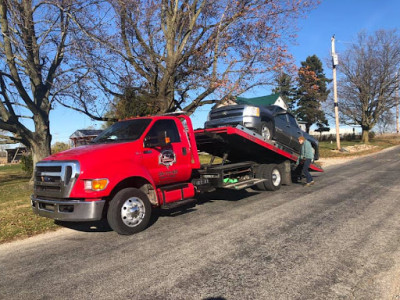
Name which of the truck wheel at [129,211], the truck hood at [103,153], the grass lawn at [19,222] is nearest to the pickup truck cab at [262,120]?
the truck hood at [103,153]

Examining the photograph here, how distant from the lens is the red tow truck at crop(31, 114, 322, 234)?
17.1 ft

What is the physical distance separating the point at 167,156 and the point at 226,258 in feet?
9.27

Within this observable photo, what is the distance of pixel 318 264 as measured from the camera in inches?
156

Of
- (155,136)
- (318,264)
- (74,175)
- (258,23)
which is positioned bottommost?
(318,264)

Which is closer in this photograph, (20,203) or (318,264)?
(318,264)

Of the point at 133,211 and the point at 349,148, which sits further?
the point at 349,148

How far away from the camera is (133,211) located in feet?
18.4

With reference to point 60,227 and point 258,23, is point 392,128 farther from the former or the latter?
point 60,227

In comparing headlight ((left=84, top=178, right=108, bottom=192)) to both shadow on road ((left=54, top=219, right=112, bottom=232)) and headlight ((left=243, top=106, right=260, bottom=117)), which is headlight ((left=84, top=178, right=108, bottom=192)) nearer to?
shadow on road ((left=54, top=219, right=112, bottom=232))

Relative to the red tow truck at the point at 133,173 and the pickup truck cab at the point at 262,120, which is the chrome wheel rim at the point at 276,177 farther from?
the red tow truck at the point at 133,173

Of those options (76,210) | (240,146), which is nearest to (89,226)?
(76,210)

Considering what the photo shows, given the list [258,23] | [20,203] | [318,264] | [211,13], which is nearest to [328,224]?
[318,264]

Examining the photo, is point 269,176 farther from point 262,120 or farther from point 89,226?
point 89,226

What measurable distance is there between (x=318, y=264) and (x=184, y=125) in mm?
4329
